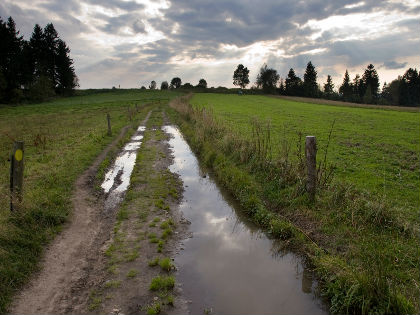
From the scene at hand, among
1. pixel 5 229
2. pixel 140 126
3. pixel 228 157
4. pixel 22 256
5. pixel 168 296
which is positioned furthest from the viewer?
pixel 140 126

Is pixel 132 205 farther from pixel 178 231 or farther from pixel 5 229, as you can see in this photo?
pixel 5 229

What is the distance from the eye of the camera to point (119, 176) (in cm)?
1273

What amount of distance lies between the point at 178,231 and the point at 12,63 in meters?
71.0

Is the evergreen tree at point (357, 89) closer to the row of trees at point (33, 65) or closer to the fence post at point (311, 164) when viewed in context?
the row of trees at point (33, 65)

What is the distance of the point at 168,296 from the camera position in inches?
207

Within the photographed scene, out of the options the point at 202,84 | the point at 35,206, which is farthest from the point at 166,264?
the point at 202,84

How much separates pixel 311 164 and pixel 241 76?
13503 cm

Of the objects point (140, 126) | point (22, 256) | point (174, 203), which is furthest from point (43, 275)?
point (140, 126)

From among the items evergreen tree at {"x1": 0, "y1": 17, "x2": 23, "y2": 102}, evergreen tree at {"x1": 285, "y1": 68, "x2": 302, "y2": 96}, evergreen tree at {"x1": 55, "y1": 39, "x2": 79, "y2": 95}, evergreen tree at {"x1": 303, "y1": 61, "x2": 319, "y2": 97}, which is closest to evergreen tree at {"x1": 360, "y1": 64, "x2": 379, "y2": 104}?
evergreen tree at {"x1": 303, "y1": 61, "x2": 319, "y2": 97}

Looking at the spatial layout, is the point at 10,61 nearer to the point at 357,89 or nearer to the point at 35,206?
the point at 35,206

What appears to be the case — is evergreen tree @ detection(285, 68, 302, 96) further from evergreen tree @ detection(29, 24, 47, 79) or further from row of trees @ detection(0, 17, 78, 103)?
evergreen tree @ detection(29, 24, 47, 79)

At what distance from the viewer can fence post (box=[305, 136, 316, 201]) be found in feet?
27.2

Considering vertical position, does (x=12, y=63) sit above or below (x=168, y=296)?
above

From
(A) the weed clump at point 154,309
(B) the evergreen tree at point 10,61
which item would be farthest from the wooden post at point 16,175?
(B) the evergreen tree at point 10,61
